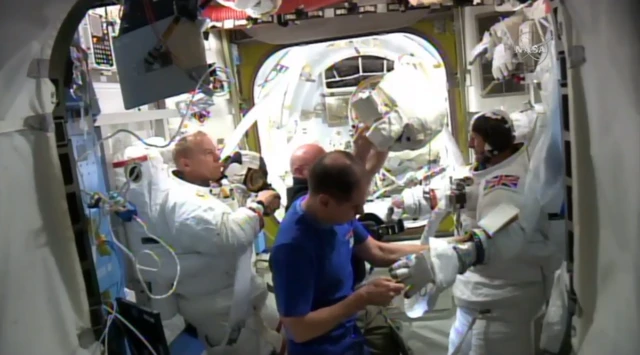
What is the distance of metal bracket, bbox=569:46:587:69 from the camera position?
1.42m

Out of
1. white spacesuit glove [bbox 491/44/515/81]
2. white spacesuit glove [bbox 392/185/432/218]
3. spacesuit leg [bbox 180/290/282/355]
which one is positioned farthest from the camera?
white spacesuit glove [bbox 392/185/432/218]

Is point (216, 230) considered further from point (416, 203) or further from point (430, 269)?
point (416, 203)

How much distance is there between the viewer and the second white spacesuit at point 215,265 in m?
2.62

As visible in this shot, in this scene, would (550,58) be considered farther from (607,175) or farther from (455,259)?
(607,175)

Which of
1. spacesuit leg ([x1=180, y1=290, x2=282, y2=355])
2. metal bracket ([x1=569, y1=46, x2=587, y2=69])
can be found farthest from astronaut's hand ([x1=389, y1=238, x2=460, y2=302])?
spacesuit leg ([x1=180, y1=290, x2=282, y2=355])

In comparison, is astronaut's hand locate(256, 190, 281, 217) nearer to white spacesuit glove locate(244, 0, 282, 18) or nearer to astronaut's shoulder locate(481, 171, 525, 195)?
white spacesuit glove locate(244, 0, 282, 18)

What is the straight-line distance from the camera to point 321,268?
202 cm

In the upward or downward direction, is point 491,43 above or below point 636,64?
above

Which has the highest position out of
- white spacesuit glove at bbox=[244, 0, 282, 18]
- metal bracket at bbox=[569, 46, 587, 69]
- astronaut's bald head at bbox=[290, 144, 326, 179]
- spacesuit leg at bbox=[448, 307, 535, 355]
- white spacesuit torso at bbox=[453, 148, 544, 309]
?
white spacesuit glove at bbox=[244, 0, 282, 18]

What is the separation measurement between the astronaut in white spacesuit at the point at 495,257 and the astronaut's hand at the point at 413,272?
3 cm

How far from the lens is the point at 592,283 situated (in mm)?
1504

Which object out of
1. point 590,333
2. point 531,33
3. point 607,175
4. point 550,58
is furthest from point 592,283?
point 531,33

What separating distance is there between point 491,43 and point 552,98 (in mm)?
1088

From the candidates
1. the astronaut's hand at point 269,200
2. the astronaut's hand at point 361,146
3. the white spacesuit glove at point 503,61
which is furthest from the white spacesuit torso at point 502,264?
the astronaut's hand at point 269,200
